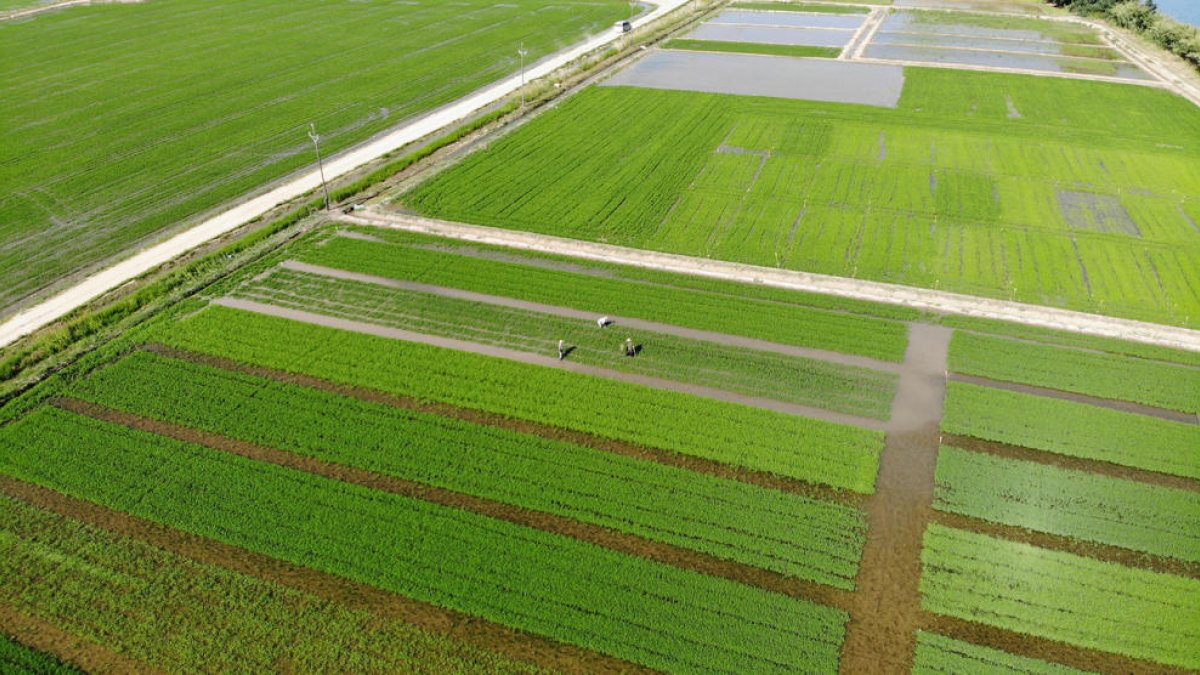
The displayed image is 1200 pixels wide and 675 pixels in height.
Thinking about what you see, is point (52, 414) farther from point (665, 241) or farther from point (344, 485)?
point (665, 241)

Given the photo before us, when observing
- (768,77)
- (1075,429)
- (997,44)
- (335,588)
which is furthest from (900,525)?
(997,44)

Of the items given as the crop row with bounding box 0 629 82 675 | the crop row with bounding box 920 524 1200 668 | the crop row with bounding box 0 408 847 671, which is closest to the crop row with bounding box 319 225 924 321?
the crop row with bounding box 920 524 1200 668

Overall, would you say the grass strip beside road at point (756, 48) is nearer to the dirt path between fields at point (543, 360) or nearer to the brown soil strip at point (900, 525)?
the brown soil strip at point (900, 525)

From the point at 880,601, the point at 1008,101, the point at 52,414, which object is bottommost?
the point at 880,601

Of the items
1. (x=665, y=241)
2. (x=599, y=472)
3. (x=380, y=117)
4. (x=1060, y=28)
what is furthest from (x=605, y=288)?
(x=1060, y=28)

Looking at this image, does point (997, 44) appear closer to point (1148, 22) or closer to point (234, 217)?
point (1148, 22)
